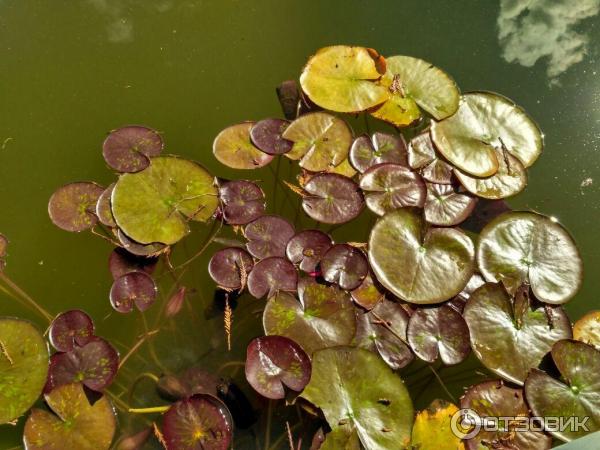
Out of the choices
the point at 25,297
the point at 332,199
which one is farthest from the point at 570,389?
the point at 25,297

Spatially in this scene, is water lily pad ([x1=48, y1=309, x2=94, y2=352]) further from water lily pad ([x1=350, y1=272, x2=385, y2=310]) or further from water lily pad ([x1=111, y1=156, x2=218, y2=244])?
water lily pad ([x1=350, y1=272, x2=385, y2=310])

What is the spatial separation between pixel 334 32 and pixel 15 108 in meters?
1.55

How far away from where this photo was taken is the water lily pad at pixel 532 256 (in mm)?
2082

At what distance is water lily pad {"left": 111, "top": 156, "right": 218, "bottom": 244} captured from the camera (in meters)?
2.14

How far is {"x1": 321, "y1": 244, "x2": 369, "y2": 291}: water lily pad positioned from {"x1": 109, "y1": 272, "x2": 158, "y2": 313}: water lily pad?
0.71m

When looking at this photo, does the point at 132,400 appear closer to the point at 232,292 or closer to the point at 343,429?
the point at 232,292

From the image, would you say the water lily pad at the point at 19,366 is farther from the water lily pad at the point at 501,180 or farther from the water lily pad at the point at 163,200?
the water lily pad at the point at 501,180

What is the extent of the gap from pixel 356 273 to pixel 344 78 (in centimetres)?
90

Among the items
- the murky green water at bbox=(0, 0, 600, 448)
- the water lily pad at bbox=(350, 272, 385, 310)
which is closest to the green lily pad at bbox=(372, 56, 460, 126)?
the murky green water at bbox=(0, 0, 600, 448)

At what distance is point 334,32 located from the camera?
8.75 feet

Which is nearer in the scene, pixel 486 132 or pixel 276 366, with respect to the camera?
pixel 276 366

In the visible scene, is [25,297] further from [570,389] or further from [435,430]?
[570,389]

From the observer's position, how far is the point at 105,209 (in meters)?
2.20

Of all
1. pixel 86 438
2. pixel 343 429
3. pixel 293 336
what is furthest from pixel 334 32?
pixel 86 438
